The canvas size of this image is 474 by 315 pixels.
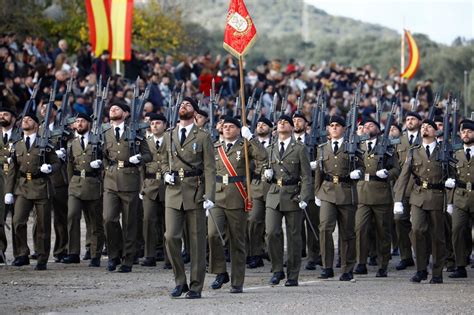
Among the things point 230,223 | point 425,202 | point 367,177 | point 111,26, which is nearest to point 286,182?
point 230,223

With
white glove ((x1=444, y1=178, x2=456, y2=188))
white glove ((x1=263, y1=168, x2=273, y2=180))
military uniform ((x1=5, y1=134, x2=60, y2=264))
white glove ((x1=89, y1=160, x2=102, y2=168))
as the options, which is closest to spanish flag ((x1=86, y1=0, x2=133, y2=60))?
white glove ((x1=89, y1=160, x2=102, y2=168))

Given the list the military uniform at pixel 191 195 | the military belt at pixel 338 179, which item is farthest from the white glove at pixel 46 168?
the military belt at pixel 338 179

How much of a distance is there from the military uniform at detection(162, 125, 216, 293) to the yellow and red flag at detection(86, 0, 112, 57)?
13.1 meters

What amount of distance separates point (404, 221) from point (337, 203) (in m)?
2.53

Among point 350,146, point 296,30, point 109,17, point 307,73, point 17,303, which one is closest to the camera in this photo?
point 17,303

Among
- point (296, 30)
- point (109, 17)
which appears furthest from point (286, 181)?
point (296, 30)

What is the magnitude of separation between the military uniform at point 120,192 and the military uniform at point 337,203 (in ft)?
7.77

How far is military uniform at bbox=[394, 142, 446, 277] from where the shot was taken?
1667cm

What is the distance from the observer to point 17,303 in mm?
14023

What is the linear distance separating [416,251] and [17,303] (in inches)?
211

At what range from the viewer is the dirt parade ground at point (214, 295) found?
1359cm

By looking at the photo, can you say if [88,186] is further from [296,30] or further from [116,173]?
[296,30]

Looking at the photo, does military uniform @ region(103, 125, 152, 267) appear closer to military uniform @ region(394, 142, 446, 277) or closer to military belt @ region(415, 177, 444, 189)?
military uniform @ region(394, 142, 446, 277)

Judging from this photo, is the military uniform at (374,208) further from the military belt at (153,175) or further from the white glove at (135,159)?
the white glove at (135,159)
